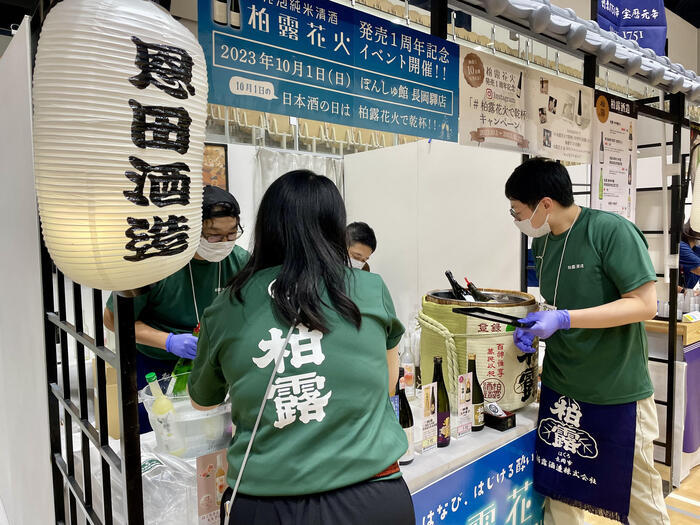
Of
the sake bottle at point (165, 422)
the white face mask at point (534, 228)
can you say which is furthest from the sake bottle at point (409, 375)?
the sake bottle at point (165, 422)

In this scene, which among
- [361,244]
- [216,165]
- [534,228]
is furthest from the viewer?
[216,165]

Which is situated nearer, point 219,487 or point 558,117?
point 219,487

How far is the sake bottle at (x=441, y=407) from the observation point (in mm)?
1693

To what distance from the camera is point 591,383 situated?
75.7 inches

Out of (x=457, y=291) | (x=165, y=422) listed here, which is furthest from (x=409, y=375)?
(x=165, y=422)

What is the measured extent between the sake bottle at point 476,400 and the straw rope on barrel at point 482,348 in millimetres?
21

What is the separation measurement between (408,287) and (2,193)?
2972 mm

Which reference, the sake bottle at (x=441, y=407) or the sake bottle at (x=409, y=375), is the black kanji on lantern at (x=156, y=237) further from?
the sake bottle at (x=409, y=375)

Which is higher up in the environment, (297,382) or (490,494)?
(297,382)

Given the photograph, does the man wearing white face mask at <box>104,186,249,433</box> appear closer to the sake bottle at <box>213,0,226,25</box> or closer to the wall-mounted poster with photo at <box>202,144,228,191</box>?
the sake bottle at <box>213,0,226,25</box>

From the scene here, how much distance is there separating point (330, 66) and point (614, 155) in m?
1.97

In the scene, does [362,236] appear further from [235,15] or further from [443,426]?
[235,15]

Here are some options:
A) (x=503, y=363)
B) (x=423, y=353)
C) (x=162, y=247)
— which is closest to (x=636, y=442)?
(x=503, y=363)

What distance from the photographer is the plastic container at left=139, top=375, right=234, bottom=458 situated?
1.38 meters
